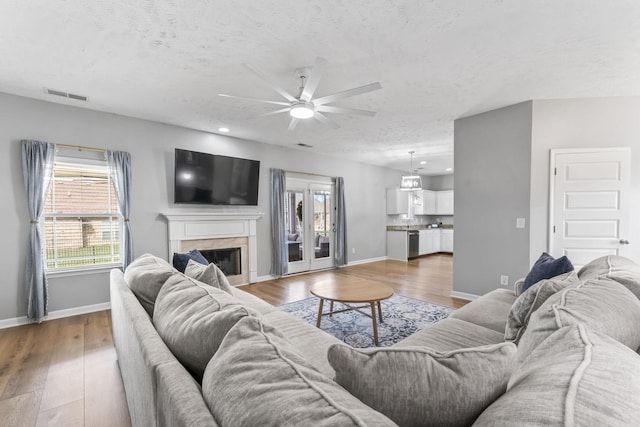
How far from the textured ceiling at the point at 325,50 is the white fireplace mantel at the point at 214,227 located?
1.58m

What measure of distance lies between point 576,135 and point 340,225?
4.29 metres

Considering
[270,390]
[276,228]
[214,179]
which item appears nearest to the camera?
[270,390]

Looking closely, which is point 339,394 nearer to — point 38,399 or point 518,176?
point 38,399

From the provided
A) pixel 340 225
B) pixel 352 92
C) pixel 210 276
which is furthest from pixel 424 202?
pixel 210 276

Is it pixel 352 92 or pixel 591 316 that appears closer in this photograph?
pixel 591 316

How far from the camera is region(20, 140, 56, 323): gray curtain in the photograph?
3225 millimetres

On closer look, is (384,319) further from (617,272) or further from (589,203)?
(589,203)

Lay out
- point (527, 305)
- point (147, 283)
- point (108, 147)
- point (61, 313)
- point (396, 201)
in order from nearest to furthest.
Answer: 1. point (527, 305)
2. point (147, 283)
3. point (61, 313)
4. point (108, 147)
5. point (396, 201)

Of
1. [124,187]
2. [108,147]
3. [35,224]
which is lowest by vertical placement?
[35,224]

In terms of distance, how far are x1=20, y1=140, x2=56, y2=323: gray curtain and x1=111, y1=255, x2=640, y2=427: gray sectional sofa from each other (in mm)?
3193

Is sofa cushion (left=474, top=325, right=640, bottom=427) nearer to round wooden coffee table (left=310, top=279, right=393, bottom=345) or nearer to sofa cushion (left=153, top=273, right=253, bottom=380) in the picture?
sofa cushion (left=153, top=273, right=253, bottom=380)

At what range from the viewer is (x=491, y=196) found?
383cm

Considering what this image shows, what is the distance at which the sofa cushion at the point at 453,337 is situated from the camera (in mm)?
1670

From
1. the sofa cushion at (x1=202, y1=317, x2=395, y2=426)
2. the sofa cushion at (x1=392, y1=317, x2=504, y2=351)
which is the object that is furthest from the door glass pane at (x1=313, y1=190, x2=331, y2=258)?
the sofa cushion at (x1=202, y1=317, x2=395, y2=426)
